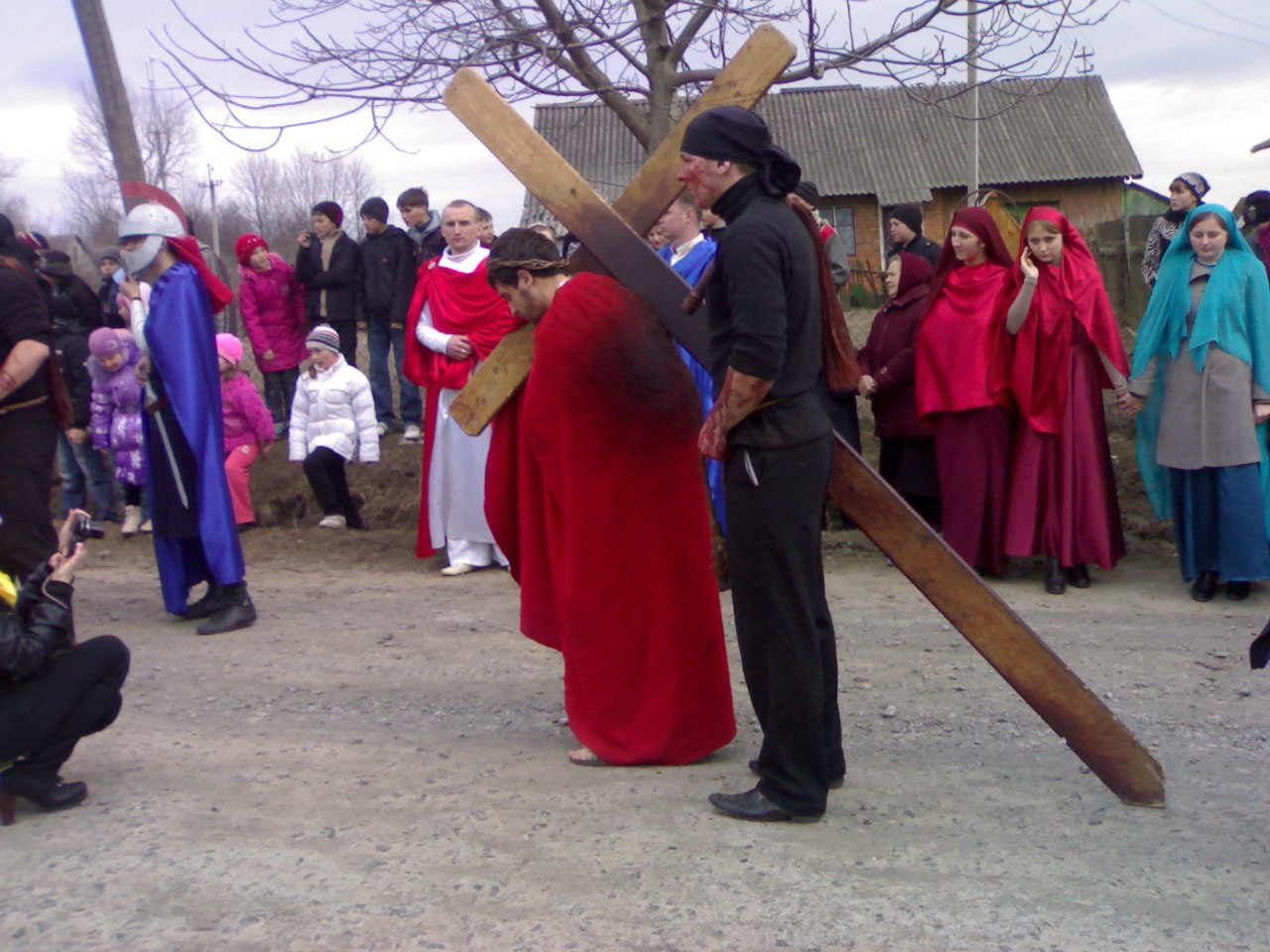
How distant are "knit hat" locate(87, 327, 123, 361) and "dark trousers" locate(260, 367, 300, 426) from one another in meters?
2.18

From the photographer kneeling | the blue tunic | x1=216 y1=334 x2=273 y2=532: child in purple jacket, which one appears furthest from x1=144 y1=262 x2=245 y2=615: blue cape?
the blue tunic

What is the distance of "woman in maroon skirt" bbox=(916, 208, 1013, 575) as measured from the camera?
7121 millimetres

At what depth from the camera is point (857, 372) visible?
410 centimetres

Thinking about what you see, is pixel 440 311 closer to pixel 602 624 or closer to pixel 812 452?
pixel 602 624

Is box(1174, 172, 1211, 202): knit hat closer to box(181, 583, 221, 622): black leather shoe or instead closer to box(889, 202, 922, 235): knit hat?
box(889, 202, 922, 235): knit hat

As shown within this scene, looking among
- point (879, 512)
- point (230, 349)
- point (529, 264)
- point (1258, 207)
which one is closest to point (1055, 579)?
point (1258, 207)

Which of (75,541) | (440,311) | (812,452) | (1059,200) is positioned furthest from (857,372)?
(1059,200)

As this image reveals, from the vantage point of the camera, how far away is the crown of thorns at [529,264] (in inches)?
175

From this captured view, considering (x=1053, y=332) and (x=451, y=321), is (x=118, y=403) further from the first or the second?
(x=1053, y=332)

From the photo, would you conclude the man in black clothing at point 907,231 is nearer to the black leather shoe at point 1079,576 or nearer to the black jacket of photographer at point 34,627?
the black leather shoe at point 1079,576

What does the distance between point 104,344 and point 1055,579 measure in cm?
620

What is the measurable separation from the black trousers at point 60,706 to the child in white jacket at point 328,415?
4.45 m

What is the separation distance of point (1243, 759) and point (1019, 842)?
1.25 metres

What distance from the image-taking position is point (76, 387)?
30.7ft
